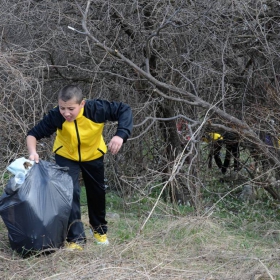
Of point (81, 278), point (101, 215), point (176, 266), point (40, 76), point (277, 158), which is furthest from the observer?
point (40, 76)

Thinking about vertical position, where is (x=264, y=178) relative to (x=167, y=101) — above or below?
below

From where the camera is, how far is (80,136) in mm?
4578

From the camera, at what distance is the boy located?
4.45 meters

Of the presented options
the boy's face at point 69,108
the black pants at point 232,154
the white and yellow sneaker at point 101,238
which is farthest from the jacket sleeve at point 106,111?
the black pants at point 232,154

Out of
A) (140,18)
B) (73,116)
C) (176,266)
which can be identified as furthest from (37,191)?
(140,18)

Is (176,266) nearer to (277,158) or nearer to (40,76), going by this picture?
(277,158)

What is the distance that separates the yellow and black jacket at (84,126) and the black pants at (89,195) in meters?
0.08

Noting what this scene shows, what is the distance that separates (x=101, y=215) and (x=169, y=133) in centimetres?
321

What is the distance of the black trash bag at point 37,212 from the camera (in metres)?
4.29

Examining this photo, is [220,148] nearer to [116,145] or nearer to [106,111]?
[106,111]

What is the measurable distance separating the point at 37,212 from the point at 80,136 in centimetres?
67

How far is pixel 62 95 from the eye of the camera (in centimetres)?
441

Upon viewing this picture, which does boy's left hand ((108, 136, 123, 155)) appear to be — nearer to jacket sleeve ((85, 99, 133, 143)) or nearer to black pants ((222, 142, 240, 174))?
jacket sleeve ((85, 99, 133, 143))

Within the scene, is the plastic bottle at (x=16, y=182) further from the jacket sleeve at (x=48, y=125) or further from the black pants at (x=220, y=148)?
the black pants at (x=220, y=148)
